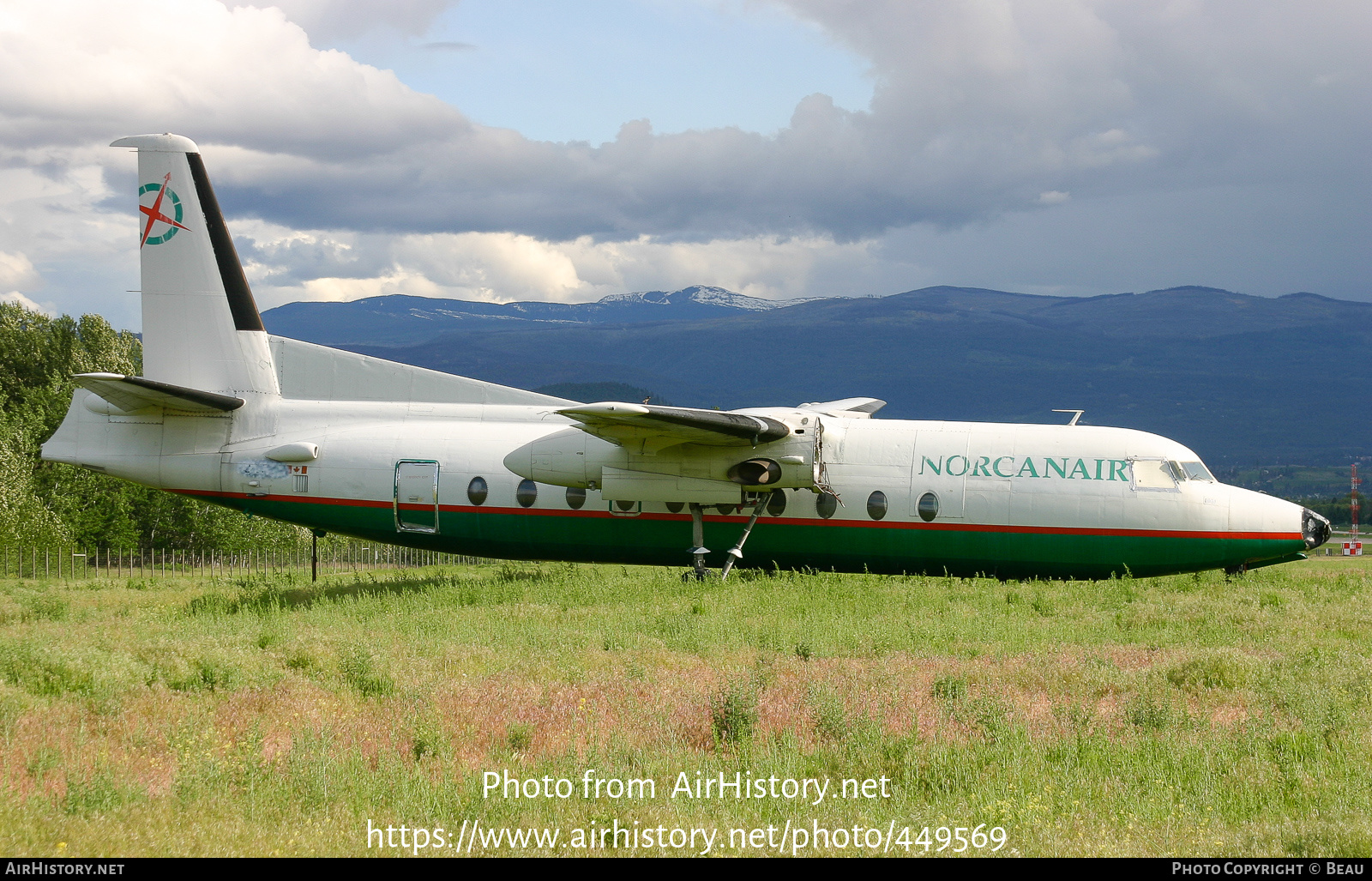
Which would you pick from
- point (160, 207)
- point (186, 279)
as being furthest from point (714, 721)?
point (160, 207)

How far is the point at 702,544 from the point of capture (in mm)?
19281

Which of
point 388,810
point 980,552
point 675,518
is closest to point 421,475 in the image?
point 675,518

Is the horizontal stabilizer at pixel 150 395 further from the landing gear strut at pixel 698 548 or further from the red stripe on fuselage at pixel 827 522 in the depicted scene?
→ the landing gear strut at pixel 698 548

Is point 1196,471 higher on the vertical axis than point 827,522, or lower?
higher

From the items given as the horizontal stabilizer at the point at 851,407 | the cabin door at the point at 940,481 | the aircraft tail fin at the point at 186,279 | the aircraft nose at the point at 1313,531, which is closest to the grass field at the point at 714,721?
the aircraft nose at the point at 1313,531

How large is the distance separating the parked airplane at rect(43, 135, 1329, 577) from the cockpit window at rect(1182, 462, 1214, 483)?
1.8 inches

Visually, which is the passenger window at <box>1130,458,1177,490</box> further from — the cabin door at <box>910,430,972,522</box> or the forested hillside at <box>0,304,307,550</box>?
the forested hillside at <box>0,304,307,550</box>

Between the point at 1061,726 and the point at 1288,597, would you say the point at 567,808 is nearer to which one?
the point at 1061,726

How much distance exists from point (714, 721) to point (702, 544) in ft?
32.8

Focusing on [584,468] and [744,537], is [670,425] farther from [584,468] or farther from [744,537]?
[744,537]

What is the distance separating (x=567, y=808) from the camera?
7.27 meters

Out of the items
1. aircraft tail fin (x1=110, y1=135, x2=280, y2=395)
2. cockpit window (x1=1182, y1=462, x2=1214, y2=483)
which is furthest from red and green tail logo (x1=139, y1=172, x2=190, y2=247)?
cockpit window (x1=1182, y1=462, x2=1214, y2=483)

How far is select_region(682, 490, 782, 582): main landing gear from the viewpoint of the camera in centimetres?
1877

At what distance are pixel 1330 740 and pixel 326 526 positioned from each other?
17.2m
